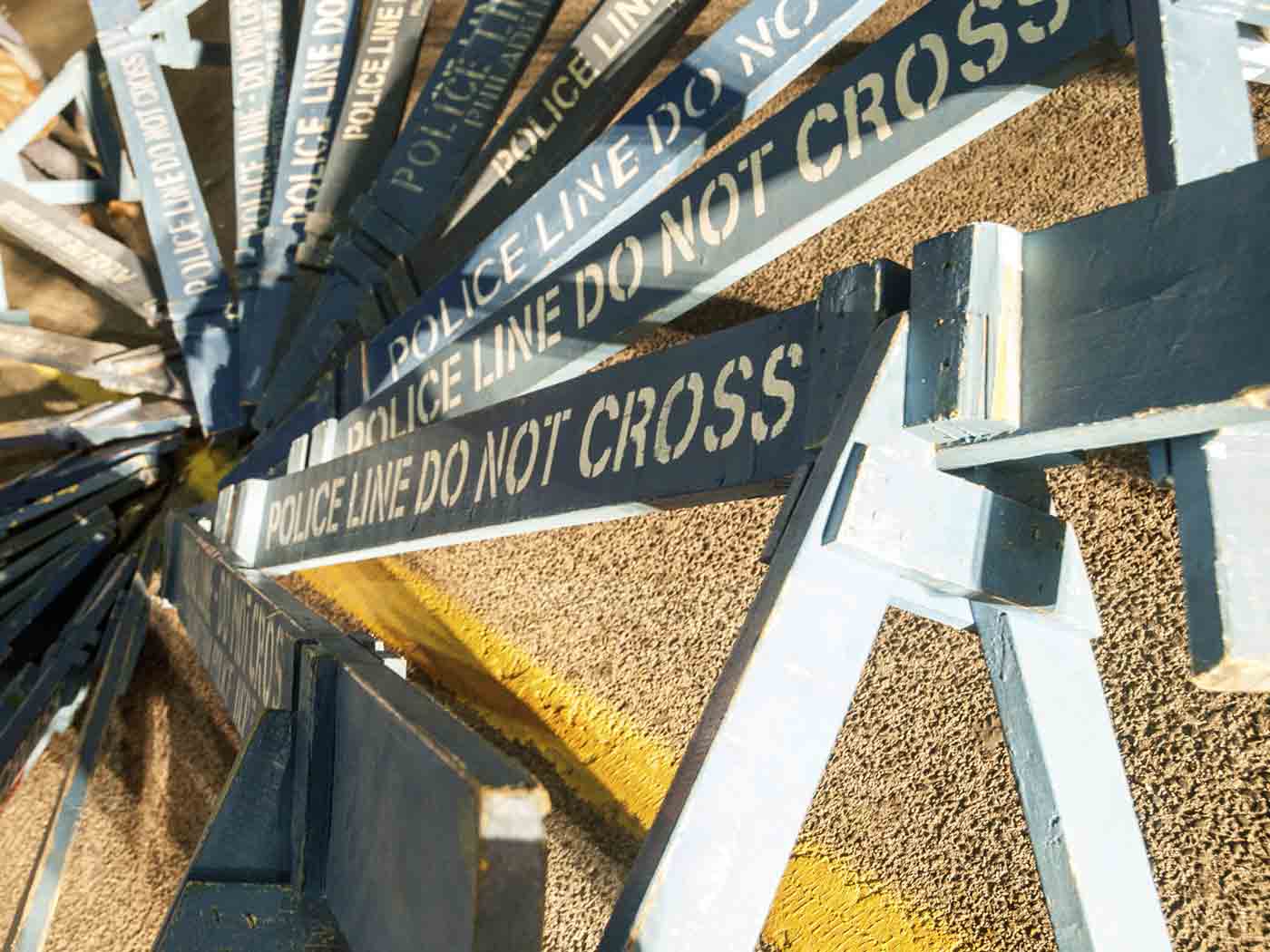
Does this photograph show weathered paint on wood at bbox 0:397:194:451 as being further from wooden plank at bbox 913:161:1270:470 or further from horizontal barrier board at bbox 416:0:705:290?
wooden plank at bbox 913:161:1270:470

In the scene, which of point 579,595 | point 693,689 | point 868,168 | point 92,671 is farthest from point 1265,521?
point 92,671

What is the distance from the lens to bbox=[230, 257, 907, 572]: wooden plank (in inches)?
58.5

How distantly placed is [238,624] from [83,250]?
11.2ft

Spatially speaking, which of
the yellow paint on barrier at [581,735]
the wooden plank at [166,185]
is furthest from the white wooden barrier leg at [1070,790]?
the wooden plank at [166,185]

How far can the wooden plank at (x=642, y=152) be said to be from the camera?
2562mm

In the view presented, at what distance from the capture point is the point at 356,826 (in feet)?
4.83

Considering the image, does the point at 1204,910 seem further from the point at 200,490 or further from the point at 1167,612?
the point at 200,490

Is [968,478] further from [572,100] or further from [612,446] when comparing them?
[572,100]

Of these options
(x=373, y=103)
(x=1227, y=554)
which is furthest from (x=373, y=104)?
(x=1227, y=554)

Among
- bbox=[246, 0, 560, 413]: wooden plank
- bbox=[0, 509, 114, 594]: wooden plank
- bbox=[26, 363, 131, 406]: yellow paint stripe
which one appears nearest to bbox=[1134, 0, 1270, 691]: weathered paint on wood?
bbox=[246, 0, 560, 413]: wooden plank

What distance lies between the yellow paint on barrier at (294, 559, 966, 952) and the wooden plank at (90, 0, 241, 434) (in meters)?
1.48

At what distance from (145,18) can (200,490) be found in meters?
2.31

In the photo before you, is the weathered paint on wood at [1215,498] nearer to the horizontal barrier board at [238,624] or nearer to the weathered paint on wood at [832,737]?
the weathered paint on wood at [832,737]

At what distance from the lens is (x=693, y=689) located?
2932mm
